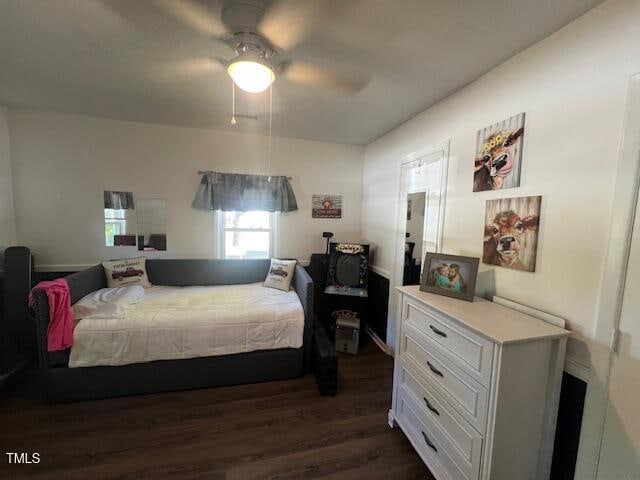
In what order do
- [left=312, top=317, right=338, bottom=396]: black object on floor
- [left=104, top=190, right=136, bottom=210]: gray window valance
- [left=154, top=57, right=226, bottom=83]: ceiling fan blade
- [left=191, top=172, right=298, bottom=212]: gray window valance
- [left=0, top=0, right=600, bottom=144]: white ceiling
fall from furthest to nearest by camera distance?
[left=191, top=172, right=298, bottom=212]: gray window valance, [left=104, top=190, right=136, bottom=210]: gray window valance, [left=312, top=317, right=338, bottom=396]: black object on floor, [left=154, top=57, right=226, bottom=83]: ceiling fan blade, [left=0, top=0, right=600, bottom=144]: white ceiling

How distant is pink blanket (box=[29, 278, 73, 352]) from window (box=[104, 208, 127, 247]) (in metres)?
1.19

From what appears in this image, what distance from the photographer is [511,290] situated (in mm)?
1477

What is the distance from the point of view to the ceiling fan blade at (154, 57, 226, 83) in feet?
5.45

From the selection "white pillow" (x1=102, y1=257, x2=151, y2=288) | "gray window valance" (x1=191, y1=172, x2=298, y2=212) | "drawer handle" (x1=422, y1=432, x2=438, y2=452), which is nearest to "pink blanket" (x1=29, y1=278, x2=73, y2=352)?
"white pillow" (x1=102, y1=257, x2=151, y2=288)

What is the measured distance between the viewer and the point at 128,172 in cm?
291

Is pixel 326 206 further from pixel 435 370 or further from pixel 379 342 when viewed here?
pixel 435 370

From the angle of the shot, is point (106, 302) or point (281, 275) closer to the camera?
point (106, 302)

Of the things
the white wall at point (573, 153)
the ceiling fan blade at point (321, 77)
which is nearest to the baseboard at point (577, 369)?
the white wall at point (573, 153)

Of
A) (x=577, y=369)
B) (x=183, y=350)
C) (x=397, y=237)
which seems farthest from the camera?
(x=397, y=237)

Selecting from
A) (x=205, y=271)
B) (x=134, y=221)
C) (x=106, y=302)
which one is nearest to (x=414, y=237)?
(x=205, y=271)

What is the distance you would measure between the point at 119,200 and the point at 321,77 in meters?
2.64

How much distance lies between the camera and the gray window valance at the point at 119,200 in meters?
2.88

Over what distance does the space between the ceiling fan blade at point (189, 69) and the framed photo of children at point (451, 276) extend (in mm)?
1915

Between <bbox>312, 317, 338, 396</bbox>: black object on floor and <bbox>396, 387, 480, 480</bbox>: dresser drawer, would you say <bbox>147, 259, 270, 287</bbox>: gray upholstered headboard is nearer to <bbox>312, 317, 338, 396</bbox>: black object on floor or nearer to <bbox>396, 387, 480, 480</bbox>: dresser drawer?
<bbox>312, 317, 338, 396</bbox>: black object on floor
